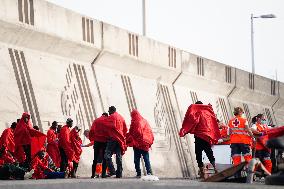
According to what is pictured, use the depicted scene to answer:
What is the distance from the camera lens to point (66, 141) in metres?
22.1

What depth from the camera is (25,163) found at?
2102cm

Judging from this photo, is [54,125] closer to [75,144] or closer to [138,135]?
[75,144]

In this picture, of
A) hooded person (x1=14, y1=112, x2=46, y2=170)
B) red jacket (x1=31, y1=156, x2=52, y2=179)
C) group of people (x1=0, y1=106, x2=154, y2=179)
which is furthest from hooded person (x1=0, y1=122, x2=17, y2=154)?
red jacket (x1=31, y1=156, x2=52, y2=179)

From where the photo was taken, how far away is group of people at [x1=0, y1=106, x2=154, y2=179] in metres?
20.3

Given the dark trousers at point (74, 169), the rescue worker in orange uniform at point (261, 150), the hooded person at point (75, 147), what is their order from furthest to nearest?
the hooded person at point (75, 147), the dark trousers at point (74, 169), the rescue worker in orange uniform at point (261, 150)

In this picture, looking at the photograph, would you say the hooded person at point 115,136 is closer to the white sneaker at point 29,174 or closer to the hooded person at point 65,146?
the white sneaker at point 29,174

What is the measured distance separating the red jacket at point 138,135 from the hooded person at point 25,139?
85.2 inches

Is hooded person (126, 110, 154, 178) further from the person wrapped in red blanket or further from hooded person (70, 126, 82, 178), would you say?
hooded person (70, 126, 82, 178)

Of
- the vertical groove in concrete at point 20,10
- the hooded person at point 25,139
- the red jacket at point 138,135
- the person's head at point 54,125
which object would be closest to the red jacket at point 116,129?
the red jacket at point 138,135

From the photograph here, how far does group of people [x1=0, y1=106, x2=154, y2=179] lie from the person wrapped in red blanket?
1762mm

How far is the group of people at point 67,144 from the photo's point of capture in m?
20.3

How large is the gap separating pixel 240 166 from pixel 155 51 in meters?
21.5

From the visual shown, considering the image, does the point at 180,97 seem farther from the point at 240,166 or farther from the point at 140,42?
the point at 240,166

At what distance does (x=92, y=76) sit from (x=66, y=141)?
485cm
